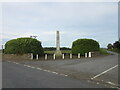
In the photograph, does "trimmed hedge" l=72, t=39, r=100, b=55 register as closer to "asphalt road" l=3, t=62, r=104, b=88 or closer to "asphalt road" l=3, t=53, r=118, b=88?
"asphalt road" l=3, t=53, r=118, b=88

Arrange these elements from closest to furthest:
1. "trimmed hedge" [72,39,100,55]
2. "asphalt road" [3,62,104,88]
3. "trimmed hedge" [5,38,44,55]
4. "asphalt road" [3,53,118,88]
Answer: "asphalt road" [3,62,104,88] → "asphalt road" [3,53,118,88] → "trimmed hedge" [5,38,44,55] → "trimmed hedge" [72,39,100,55]

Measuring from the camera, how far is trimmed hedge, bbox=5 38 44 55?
74.0 ft

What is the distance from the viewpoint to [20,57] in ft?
72.9

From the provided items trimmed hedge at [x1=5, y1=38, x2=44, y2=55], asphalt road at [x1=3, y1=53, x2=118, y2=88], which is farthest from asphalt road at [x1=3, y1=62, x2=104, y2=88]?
trimmed hedge at [x1=5, y1=38, x2=44, y2=55]

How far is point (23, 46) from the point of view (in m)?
22.7

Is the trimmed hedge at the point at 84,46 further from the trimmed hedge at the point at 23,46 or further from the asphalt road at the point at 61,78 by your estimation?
the asphalt road at the point at 61,78

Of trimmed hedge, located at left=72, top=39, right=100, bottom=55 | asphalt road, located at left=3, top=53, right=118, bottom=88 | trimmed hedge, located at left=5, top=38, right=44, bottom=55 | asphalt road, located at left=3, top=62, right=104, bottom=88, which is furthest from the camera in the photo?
trimmed hedge, located at left=72, top=39, right=100, bottom=55

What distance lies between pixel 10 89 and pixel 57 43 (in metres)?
21.7

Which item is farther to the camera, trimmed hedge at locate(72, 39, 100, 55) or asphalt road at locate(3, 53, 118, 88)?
trimmed hedge at locate(72, 39, 100, 55)

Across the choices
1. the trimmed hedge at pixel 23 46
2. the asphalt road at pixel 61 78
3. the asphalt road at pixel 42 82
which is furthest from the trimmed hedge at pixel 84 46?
the asphalt road at pixel 42 82

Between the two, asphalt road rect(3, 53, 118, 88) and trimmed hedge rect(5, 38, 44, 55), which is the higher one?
trimmed hedge rect(5, 38, 44, 55)

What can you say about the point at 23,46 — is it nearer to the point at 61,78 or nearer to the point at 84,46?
the point at 84,46

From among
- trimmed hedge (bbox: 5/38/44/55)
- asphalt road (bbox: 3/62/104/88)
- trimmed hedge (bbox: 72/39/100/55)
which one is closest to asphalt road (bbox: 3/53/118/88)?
asphalt road (bbox: 3/62/104/88)

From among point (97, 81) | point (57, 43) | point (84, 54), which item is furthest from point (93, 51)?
point (97, 81)
